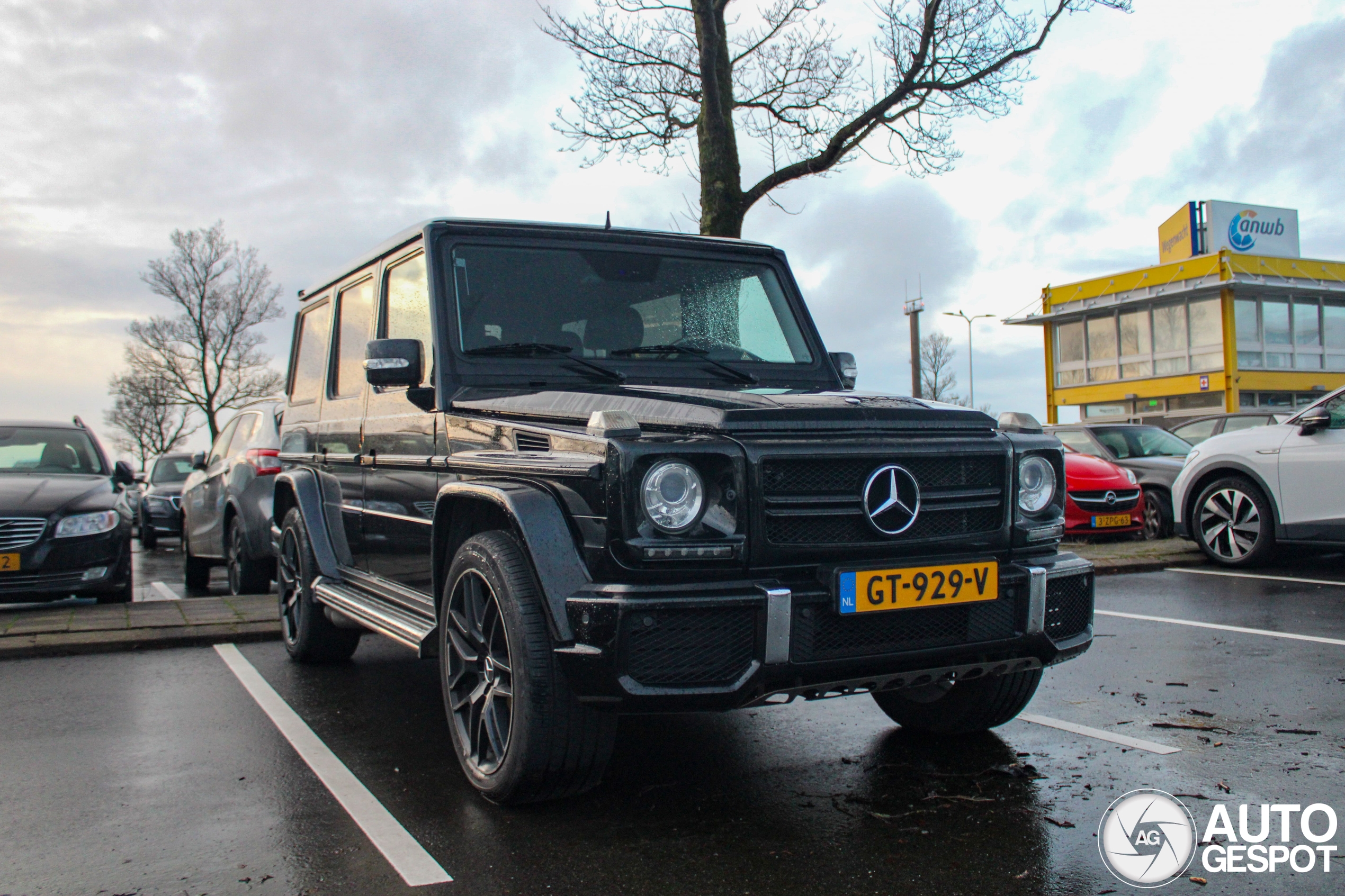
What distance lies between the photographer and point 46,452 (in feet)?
28.5

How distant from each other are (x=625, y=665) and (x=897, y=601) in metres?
0.81

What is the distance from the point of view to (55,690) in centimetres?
519

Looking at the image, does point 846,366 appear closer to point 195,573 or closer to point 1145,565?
point 1145,565

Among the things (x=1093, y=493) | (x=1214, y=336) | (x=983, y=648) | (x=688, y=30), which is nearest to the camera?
(x=983, y=648)

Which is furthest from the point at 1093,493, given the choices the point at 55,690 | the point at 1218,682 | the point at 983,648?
the point at 55,690

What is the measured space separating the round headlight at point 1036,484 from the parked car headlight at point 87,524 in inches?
266

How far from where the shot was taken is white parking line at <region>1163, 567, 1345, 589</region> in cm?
829

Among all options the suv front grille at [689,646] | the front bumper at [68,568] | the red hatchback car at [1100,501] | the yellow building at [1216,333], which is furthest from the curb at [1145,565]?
the yellow building at [1216,333]

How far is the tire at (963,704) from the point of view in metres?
3.91

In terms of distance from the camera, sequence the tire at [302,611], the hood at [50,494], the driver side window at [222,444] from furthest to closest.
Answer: the driver side window at [222,444] → the hood at [50,494] → the tire at [302,611]

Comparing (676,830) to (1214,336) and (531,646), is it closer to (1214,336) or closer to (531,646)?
(531,646)

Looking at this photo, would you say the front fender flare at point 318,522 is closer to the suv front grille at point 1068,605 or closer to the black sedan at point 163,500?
the suv front grille at point 1068,605

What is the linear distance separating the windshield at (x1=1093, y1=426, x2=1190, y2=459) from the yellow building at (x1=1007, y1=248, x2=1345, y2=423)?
932 inches

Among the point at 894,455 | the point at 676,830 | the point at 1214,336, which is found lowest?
the point at 676,830
